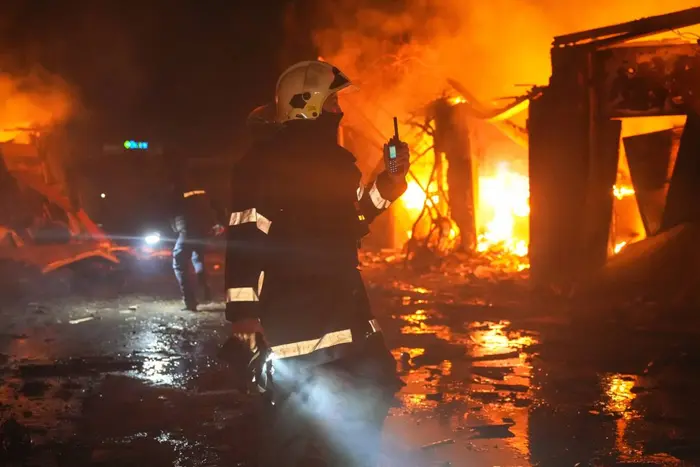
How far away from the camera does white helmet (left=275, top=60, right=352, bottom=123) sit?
343 centimetres

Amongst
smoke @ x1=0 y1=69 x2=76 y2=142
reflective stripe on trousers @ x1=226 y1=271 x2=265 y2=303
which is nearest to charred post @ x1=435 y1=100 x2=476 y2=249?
smoke @ x1=0 y1=69 x2=76 y2=142

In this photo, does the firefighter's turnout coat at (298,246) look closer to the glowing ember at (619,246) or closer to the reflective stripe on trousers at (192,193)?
the reflective stripe on trousers at (192,193)

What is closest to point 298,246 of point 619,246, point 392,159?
point 392,159

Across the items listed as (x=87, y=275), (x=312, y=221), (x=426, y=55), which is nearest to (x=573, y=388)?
(x=312, y=221)

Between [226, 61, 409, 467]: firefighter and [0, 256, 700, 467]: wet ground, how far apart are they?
138cm

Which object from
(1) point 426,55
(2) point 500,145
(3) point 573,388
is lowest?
(3) point 573,388

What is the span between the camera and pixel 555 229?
1058 cm

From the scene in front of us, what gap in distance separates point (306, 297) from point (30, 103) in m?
17.8

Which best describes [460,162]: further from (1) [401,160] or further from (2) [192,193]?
(1) [401,160]

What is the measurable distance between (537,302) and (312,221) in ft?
24.6

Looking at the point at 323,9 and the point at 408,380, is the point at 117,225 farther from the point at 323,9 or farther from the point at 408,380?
the point at 408,380

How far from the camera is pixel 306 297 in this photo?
322 centimetres

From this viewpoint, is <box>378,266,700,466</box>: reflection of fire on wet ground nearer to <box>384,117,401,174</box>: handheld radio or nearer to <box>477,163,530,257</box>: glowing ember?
<box>384,117,401,174</box>: handheld radio

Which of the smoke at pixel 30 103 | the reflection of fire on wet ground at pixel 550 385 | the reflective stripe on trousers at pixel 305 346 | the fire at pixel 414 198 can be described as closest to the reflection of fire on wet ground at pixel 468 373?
the reflection of fire on wet ground at pixel 550 385
